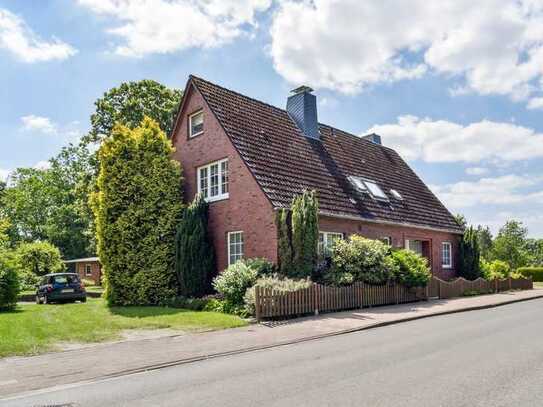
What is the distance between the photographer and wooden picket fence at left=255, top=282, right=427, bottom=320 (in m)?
13.5

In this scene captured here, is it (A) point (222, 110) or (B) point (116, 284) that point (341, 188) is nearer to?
(A) point (222, 110)

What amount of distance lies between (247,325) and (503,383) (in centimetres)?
745

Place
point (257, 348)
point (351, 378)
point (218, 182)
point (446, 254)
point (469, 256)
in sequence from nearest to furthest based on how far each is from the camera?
point (351, 378), point (257, 348), point (218, 182), point (469, 256), point (446, 254)

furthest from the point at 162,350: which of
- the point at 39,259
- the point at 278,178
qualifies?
the point at 39,259

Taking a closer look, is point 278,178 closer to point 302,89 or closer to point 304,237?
point 304,237

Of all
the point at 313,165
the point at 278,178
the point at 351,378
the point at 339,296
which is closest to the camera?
the point at 351,378

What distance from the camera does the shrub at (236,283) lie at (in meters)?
15.1

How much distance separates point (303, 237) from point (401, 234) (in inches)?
340

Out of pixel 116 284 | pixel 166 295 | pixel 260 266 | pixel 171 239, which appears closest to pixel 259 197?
pixel 260 266

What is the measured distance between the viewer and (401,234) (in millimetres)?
23031

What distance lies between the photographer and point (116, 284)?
19031 millimetres

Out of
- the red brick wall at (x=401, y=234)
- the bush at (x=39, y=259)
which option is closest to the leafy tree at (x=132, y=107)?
the bush at (x=39, y=259)

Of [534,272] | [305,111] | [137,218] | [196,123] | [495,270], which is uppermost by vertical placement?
[305,111]

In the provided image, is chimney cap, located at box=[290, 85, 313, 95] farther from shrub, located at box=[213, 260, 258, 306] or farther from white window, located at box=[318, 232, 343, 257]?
shrub, located at box=[213, 260, 258, 306]
